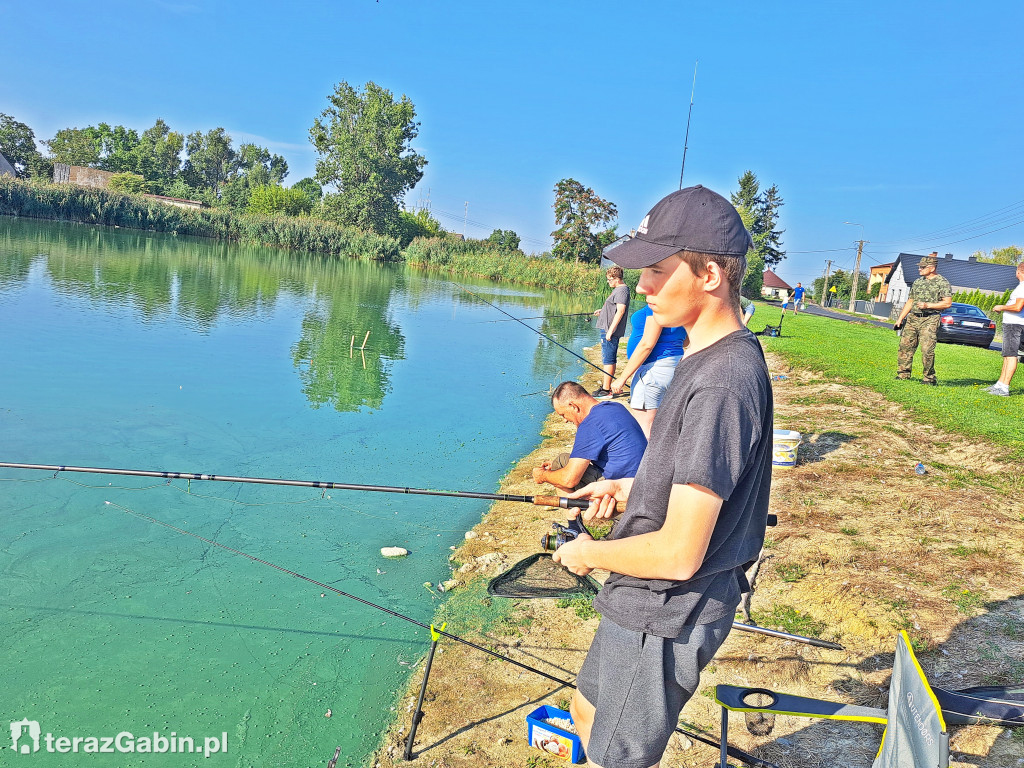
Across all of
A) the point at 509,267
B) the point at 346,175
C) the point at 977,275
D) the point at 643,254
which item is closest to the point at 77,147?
the point at 346,175

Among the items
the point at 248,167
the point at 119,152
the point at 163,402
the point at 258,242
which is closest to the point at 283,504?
the point at 163,402

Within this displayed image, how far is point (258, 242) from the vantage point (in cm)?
5619

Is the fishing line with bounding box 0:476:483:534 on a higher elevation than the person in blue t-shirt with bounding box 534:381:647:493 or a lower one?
lower

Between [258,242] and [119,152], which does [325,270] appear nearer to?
[258,242]

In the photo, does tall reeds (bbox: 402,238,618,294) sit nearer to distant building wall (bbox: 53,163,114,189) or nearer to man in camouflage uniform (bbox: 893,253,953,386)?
man in camouflage uniform (bbox: 893,253,953,386)

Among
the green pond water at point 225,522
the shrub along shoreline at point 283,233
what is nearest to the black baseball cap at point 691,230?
the green pond water at point 225,522

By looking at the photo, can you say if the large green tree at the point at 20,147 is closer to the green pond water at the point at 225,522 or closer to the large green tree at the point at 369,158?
the large green tree at the point at 369,158

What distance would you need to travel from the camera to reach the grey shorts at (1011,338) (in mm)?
8266

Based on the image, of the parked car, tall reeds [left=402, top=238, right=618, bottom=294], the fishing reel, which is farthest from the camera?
tall reeds [left=402, top=238, right=618, bottom=294]

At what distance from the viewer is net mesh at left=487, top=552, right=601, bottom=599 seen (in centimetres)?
440

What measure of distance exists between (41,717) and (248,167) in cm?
12003

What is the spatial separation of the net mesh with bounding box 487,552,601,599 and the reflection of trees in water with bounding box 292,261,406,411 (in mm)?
5360

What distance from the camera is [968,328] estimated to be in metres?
20.1

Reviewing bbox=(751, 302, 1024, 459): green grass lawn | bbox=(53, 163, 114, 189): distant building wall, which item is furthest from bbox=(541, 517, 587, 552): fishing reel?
bbox=(53, 163, 114, 189): distant building wall
